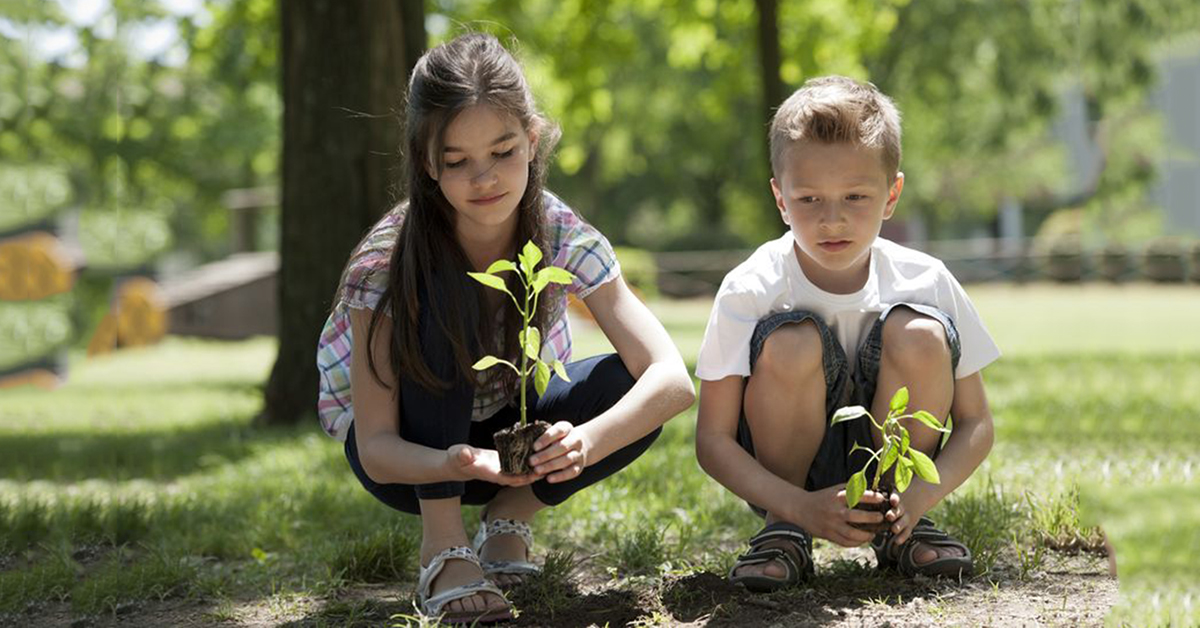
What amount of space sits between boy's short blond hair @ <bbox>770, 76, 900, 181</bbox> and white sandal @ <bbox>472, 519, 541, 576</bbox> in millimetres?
1053

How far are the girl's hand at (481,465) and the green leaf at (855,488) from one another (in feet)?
2.00

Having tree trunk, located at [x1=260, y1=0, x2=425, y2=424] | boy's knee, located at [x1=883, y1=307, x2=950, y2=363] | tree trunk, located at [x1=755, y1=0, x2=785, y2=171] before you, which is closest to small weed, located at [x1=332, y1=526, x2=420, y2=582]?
boy's knee, located at [x1=883, y1=307, x2=950, y2=363]

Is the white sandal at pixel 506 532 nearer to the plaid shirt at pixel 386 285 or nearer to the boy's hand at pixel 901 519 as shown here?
the plaid shirt at pixel 386 285

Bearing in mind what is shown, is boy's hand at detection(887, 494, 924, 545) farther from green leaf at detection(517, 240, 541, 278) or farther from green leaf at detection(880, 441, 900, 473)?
green leaf at detection(517, 240, 541, 278)

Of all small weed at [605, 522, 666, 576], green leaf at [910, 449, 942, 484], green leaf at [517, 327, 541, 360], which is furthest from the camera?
small weed at [605, 522, 666, 576]

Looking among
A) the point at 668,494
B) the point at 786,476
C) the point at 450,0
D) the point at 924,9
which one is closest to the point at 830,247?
the point at 786,476

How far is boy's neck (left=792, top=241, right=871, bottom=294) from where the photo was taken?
8.93ft

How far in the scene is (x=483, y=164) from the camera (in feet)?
8.50

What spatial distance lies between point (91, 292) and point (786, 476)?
1176 inches

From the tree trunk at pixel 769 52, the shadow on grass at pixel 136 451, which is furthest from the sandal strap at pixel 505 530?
the tree trunk at pixel 769 52

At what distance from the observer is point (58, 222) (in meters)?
21.5

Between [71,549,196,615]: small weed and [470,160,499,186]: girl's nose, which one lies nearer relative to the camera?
[470,160,499,186]: girl's nose

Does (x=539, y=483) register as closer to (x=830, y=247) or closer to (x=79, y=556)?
(x=830, y=247)

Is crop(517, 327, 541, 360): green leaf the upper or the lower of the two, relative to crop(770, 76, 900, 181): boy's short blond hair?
lower
